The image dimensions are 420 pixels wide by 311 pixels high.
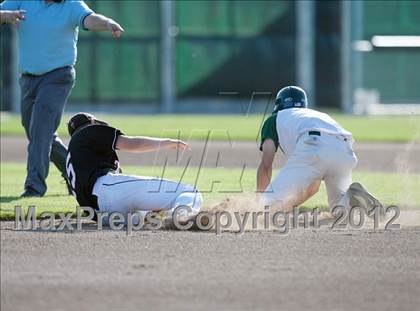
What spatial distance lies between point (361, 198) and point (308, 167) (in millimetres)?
571

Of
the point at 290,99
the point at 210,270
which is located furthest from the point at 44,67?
the point at 210,270

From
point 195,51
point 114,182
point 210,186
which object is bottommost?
point 195,51

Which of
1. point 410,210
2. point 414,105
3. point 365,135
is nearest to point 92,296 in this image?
point 410,210

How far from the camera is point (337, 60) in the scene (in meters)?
37.3

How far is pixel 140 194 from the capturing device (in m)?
9.84

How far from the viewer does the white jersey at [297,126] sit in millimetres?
10312

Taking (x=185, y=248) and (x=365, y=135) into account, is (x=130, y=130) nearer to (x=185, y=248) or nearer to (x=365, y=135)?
(x=365, y=135)

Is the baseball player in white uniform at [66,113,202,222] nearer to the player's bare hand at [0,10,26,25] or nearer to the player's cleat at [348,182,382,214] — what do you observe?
the player's cleat at [348,182,382,214]

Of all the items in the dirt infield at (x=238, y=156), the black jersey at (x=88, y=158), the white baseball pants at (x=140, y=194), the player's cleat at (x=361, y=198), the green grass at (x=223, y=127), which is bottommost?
the green grass at (x=223, y=127)

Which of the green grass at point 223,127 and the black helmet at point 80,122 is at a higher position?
the black helmet at point 80,122

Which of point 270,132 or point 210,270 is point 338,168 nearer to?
point 270,132

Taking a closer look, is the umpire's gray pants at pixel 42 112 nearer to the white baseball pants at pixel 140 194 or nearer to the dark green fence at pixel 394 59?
the white baseball pants at pixel 140 194

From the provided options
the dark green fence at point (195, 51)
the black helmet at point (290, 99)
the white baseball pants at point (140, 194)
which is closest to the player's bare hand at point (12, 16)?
the white baseball pants at point (140, 194)

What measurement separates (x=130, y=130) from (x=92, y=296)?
1776cm
